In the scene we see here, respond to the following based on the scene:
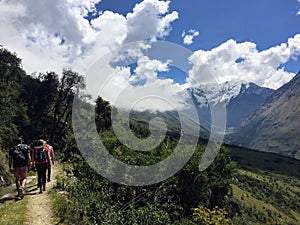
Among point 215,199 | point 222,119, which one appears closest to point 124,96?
point 222,119

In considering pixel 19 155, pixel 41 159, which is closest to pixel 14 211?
pixel 19 155

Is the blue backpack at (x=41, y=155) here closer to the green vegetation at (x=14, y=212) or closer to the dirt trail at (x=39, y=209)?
the dirt trail at (x=39, y=209)

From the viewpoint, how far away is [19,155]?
1631 cm

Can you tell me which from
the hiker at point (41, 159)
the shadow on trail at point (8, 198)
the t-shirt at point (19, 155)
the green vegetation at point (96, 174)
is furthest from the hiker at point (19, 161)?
the green vegetation at point (96, 174)

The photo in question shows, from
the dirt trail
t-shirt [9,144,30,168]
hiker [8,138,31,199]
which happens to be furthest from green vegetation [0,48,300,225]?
t-shirt [9,144,30,168]

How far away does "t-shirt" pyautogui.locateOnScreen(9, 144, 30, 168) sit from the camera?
53.5ft

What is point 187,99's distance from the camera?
62.1ft

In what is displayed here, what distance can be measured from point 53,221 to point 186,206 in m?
16.6

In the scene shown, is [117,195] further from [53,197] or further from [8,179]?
[8,179]

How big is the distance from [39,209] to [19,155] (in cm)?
311

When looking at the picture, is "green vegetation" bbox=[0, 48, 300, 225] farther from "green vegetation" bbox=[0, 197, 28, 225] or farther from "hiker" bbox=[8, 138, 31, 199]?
"hiker" bbox=[8, 138, 31, 199]

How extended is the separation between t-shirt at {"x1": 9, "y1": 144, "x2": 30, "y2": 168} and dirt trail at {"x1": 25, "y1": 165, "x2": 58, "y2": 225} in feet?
6.82

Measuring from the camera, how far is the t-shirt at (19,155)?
16.3m

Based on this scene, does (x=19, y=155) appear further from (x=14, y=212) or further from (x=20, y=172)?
(x=14, y=212)
